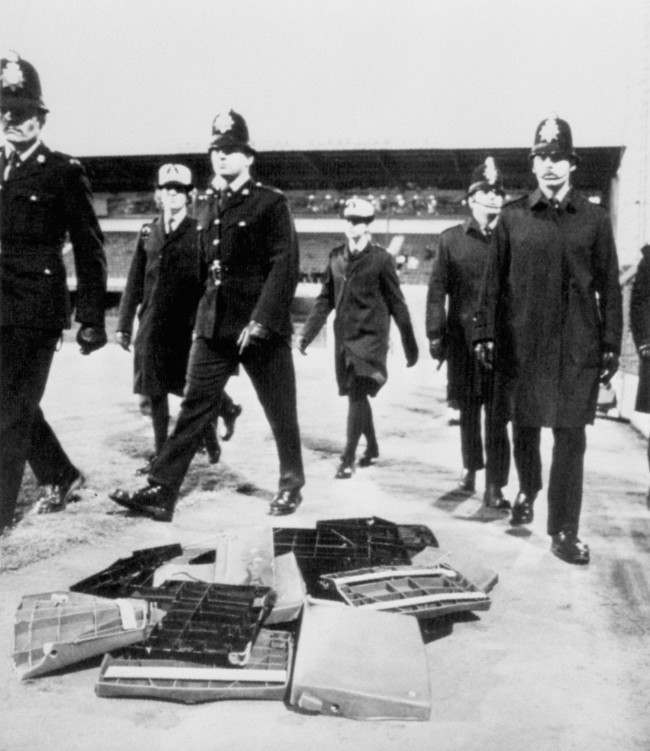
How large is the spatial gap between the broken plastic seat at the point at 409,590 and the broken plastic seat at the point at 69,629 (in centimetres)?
73

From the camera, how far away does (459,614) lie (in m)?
3.45

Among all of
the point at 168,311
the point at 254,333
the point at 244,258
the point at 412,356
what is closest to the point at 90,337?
the point at 254,333

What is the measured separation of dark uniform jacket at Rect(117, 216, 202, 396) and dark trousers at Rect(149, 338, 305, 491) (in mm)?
1140

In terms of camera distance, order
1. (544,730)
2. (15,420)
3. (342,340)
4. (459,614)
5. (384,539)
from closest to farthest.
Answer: (544,730) < (459,614) < (384,539) < (15,420) < (342,340)

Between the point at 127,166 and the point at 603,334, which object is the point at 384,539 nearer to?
the point at 603,334

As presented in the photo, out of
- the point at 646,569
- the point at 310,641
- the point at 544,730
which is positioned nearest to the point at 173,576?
the point at 310,641

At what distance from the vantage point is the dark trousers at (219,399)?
4855 millimetres

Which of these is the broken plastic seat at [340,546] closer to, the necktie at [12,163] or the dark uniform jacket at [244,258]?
the dark uniform jacket at [244,258]

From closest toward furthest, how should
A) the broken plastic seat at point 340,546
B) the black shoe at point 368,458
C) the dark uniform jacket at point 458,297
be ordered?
the broken plastic seat at point 340,546 → the dark uniform jacket at point 458,297 → the black shoe at point 368,458

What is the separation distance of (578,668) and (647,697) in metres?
0.26

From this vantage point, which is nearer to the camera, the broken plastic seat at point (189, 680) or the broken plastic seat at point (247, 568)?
the broken plastic seat at point (189, 680)

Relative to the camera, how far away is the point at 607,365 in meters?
4.34

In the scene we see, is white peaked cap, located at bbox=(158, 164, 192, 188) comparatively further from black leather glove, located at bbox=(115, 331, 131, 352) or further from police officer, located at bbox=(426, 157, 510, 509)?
police officer, located at bbox=(426, 157, 510, 509)

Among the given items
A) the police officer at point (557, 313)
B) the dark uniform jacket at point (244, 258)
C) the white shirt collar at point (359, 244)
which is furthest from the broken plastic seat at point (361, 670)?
the white shirt collar at point (359, 244)
